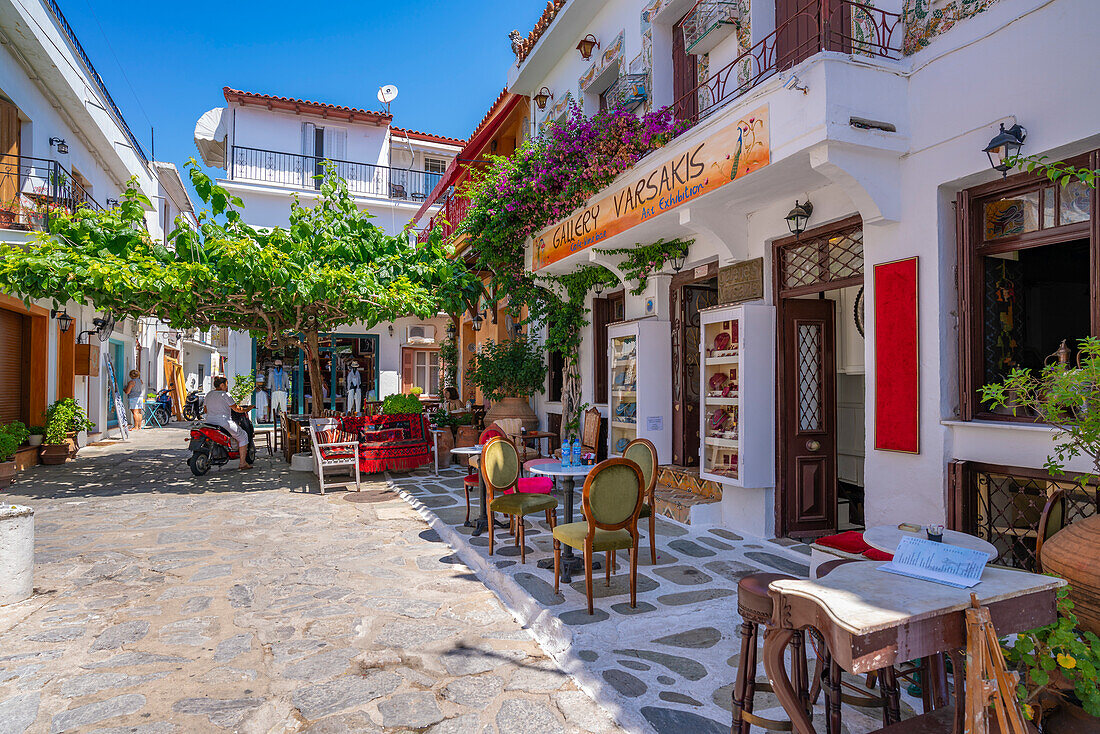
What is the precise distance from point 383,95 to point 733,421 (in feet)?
58.2

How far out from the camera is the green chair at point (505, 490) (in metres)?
5.36

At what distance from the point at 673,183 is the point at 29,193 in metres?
11.4

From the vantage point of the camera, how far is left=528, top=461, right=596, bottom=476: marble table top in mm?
5154

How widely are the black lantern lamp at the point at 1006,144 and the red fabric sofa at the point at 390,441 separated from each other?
8225 mm

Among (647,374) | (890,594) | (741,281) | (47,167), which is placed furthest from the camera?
(47,167)

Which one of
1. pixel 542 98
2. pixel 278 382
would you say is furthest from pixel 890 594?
pixel 278 382

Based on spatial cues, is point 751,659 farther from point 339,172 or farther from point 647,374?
point 339,172

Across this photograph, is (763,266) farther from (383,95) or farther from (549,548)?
(383,95)

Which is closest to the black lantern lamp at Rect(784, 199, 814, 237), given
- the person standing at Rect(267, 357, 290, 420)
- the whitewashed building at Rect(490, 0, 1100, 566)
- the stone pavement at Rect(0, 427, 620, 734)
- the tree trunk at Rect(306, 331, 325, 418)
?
the whitewashed building at Rect(490, 0, 1100, 566)

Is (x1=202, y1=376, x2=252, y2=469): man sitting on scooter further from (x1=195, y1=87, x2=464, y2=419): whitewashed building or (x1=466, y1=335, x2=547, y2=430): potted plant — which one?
(x1=195, y1=87, x2=464, y2=419): whitewashed building

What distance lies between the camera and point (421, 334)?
800 inches

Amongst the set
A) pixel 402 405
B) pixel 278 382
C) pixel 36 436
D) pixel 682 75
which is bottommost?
pixel 36 436

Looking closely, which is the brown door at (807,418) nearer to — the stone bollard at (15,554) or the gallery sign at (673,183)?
the gallery sign at (673,183)

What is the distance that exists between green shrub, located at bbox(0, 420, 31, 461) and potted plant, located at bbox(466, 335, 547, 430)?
7196mm
